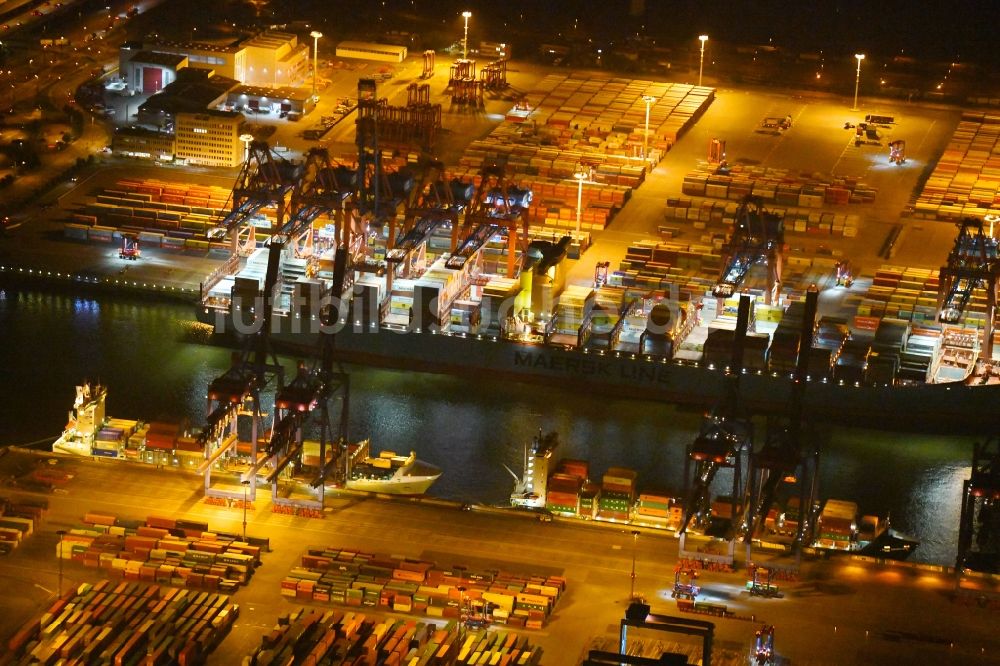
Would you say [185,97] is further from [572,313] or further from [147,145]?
[572,313]

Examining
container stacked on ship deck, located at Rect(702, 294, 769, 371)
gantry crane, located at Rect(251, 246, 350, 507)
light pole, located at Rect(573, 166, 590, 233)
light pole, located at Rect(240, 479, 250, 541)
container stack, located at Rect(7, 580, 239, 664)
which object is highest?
light pole, located at Rect(573, 166, 590, 233)

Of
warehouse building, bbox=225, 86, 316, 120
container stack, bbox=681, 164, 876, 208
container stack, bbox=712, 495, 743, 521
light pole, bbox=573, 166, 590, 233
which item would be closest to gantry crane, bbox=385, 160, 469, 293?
light pole, bbox=573, 166, 590, 233

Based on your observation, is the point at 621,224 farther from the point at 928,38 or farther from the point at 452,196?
the point at 928,38

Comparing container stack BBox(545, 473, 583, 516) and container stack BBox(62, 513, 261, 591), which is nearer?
container stack BBox(62, 513, 261, 591)

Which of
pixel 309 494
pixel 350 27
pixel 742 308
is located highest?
pixel 350 27

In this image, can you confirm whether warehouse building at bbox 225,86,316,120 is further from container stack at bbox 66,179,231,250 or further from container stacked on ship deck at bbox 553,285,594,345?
container stacked on ship deck at bbox 553,285,594,345

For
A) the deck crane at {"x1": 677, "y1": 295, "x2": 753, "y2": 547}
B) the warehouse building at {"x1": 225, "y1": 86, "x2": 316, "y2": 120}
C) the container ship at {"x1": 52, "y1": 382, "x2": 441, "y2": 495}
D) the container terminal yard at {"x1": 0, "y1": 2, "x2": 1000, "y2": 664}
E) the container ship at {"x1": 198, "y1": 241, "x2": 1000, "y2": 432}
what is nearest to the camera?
the container terminal yard at {"x1": 0, "y1": 2, "x2": 1000, "y2": 664}

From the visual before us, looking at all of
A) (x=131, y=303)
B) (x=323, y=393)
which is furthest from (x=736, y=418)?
(x=131, y=303)
